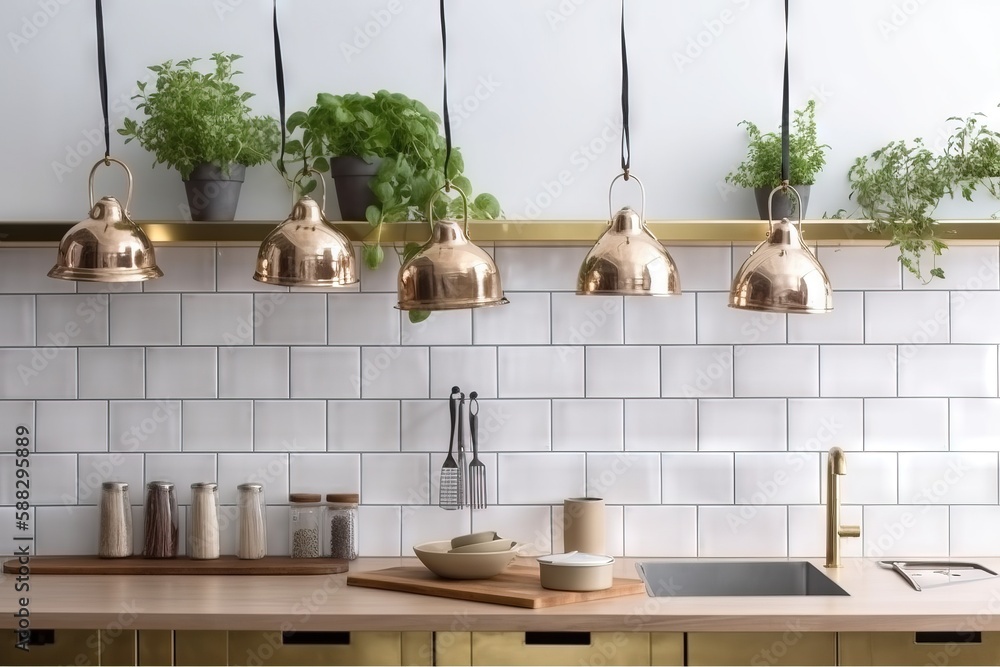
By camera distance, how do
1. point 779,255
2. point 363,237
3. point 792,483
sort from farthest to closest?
point 792,483, point 363,237, point 779,255

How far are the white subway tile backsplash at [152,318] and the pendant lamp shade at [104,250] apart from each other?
645 mm

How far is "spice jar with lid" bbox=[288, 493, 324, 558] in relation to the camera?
2.62 meters

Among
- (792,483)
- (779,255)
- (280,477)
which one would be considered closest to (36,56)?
(280,477)

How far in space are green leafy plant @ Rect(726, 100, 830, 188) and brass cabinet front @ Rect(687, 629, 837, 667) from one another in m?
1.13

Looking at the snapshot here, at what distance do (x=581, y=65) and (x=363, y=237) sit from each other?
32.5 inches

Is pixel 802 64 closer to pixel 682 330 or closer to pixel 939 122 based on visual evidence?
pixel 939 122

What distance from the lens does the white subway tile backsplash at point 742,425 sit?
2705mm

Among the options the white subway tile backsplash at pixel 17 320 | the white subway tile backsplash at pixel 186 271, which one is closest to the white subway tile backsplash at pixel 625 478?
the white subway tile backsplash at pixel 186 271

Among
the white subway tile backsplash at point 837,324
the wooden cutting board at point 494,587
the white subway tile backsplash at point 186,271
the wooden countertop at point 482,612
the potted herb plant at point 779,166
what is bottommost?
the wooden countertop at point 482,612

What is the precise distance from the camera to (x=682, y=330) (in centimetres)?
271

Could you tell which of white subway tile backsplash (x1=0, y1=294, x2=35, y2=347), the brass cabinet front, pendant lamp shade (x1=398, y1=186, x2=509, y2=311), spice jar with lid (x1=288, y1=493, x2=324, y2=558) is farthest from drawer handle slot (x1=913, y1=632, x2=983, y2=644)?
white subway tile backsplash (x1=0, y1=294, x2=35, y2=347)

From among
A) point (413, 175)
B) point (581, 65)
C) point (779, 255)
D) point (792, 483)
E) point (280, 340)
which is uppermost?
point (581, 65)

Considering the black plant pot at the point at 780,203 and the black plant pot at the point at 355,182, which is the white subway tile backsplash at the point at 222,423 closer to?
the black plant pot at the point at 355,182

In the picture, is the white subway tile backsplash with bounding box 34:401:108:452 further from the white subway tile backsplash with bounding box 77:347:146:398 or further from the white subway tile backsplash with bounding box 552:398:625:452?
the white subway tile backsplash with bounding box 552:398:625:452
